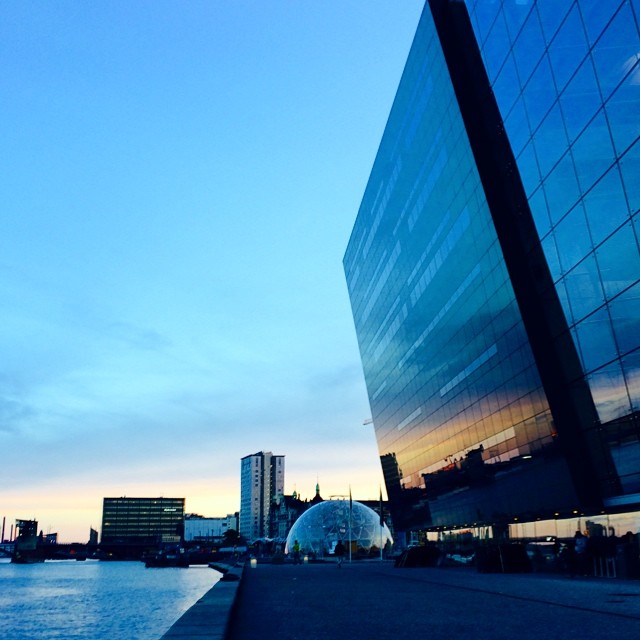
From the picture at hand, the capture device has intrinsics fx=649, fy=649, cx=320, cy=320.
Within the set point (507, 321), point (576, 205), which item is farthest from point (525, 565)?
point (576, 205)

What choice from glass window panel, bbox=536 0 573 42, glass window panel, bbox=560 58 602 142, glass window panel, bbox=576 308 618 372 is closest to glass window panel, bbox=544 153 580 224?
glass window panel, bbox=560 58 602 142

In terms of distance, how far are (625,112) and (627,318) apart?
7.49 m

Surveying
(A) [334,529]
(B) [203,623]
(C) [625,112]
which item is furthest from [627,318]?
(A) [334,529]

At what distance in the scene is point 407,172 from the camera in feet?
182

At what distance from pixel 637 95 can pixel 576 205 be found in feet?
18.3

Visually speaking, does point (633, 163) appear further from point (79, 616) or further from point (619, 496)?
point (79, 616)

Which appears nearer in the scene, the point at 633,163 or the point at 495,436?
the point at 633,163

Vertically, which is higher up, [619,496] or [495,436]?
[495,436]

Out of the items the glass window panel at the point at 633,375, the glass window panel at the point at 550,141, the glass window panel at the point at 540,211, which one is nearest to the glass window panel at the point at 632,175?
the glass window panel at the point at 550,141

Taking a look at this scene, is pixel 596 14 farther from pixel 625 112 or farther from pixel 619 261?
pixel 619 261

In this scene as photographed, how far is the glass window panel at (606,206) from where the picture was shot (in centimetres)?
2344

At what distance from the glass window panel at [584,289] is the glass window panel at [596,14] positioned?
27.6ft

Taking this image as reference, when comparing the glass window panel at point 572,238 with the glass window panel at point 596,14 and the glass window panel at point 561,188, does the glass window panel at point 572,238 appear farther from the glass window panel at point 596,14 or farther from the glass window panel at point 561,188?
the glass window panel at point 596,14

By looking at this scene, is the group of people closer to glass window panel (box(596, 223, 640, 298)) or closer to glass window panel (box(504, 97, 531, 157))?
glass window panel (box(504, 97, 531, 157))
